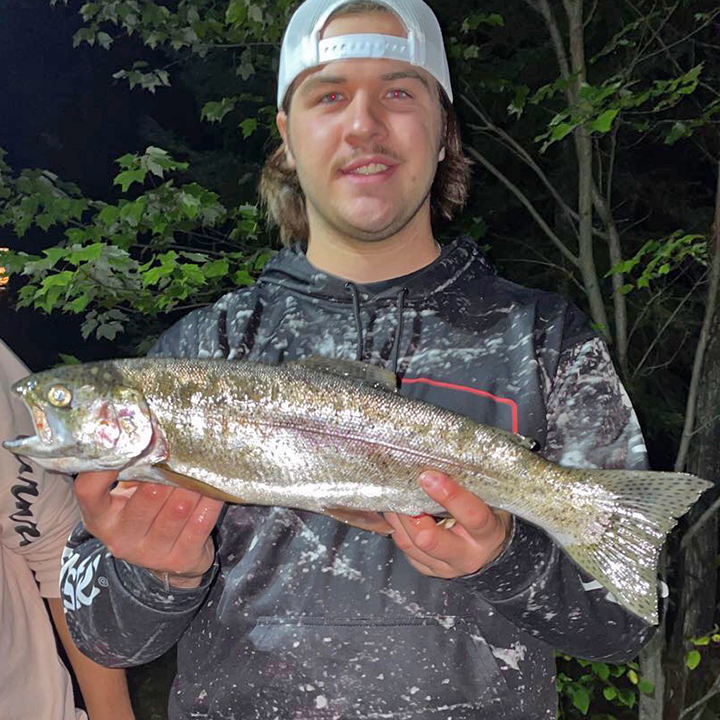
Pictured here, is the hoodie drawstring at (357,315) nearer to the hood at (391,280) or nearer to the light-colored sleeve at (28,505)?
the hood at (391,280)

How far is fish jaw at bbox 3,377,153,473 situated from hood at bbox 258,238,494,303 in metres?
0.83

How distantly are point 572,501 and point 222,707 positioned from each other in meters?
1.29

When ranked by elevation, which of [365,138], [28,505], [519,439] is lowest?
[28,505]

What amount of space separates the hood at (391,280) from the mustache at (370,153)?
424 mm

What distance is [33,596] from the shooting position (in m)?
3.07

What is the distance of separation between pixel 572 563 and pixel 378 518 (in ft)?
2.10

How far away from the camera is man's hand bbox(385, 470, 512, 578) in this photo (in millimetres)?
2193

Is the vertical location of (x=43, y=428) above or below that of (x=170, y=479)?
above

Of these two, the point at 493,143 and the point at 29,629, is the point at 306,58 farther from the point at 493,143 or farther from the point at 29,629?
the point at 493,143

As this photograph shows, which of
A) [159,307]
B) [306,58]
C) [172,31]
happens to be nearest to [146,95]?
[172,31]

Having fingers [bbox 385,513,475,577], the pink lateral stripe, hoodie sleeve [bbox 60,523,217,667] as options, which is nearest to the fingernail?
fingers [bbox 385,513,475,577]

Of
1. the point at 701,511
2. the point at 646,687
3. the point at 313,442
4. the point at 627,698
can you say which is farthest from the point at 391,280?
the point at 701,511

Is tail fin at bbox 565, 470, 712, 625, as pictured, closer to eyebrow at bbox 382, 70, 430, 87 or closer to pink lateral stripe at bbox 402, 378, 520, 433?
pink lateral stripe at bbox 402, 378, 520, 433

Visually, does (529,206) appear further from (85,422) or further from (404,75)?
(85,422)
